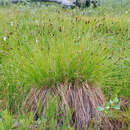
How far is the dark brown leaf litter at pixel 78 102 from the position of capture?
8.98ft

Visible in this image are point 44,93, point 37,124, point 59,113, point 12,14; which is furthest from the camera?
point 12,14

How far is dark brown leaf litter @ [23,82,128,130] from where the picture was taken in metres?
2.74

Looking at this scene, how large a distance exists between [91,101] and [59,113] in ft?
1.33

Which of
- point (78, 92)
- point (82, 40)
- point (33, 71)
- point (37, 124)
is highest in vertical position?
point (82, 40)

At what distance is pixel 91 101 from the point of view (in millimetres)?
2842

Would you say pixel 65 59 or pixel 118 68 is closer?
pixel 65 59

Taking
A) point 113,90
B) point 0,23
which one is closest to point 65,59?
point 113,90

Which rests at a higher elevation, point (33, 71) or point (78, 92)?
point (33, 71)

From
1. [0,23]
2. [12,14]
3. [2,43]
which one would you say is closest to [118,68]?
[2,43]

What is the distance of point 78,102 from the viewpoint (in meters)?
2.81

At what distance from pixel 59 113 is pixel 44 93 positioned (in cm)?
32

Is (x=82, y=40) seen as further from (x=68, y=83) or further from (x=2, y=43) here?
(x=2, y=43)

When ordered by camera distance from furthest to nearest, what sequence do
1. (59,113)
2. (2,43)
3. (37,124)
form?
(2,43)
(59,113)
(37,124)

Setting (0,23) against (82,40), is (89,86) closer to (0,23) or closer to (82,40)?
(82,40)
